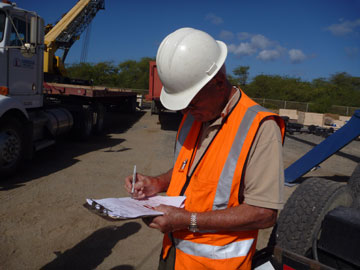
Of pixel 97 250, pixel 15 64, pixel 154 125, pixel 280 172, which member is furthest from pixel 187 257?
pixel 154 125

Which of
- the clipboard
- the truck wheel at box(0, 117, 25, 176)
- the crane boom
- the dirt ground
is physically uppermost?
the crane boom

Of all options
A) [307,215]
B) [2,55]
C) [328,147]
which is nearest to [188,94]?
[307,215]

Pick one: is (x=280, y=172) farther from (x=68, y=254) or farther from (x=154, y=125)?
(x=154, y=125)

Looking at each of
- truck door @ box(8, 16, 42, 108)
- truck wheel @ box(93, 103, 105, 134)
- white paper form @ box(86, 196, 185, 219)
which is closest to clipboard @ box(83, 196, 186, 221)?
white paper form @ box(86, 196, 185, 219)

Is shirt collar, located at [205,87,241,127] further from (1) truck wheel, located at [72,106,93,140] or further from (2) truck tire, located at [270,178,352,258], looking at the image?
(1) truck wheel, located at [72,106,93,140]

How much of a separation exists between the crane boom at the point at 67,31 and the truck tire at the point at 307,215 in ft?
34.8

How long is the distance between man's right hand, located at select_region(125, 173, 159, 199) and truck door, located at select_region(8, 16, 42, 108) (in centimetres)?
471

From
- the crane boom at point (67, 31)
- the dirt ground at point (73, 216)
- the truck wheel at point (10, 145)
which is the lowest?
the dirt ground at point (73, 216)

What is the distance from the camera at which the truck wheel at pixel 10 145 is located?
17.2 ft

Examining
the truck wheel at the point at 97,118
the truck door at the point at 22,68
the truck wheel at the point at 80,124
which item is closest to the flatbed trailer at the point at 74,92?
the truck wheel at the point at 97,118

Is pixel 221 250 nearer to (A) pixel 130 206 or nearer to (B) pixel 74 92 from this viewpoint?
(A) pixel 130 206

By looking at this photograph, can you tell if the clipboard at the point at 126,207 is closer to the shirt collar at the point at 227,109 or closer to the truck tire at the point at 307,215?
the shirt collar at the point at 227,109

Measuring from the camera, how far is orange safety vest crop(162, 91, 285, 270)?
1.37 meters

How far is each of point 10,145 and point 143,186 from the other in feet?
15.2
